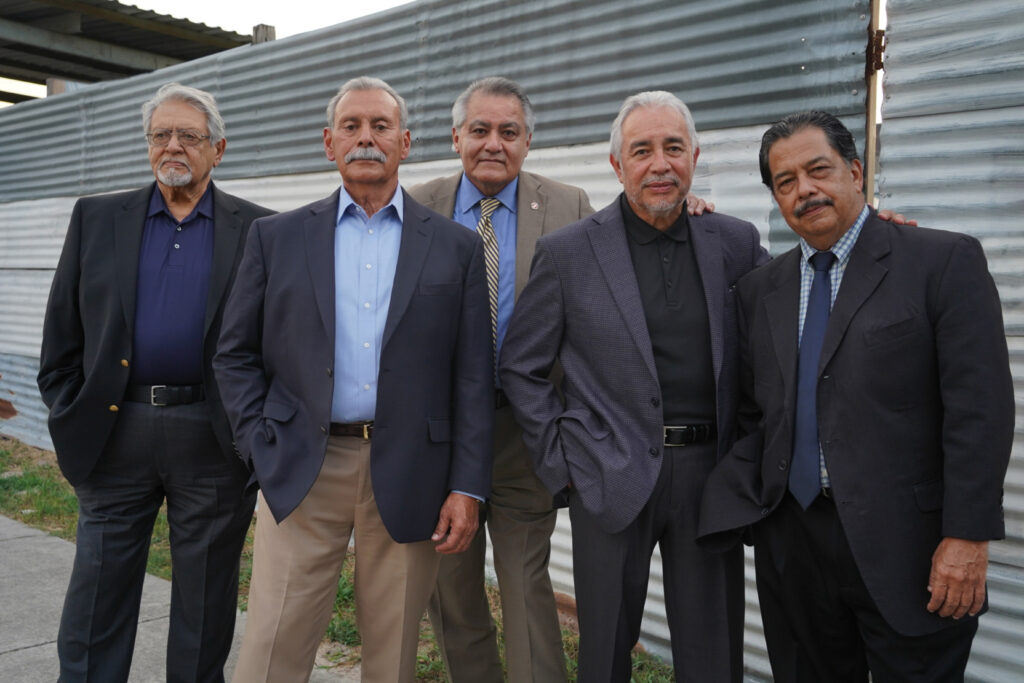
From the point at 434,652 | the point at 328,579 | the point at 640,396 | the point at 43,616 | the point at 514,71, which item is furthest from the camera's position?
the point at 514,71

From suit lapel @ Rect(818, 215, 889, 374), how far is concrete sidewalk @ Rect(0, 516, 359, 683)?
2667mm

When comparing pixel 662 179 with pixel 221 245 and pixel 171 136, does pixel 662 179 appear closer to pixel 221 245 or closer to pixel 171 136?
pixel 221 245

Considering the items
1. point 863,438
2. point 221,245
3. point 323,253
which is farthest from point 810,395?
point 221,245

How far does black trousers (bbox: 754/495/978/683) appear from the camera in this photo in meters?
2.24

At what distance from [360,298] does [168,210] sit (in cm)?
101

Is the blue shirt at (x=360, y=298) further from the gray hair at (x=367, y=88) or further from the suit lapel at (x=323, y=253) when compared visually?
the gray hair at (x=367, y=88)

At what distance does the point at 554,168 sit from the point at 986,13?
2045 millimetres

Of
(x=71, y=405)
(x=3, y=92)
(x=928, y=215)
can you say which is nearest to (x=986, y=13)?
(x=928, y=215)

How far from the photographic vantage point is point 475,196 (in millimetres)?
3160

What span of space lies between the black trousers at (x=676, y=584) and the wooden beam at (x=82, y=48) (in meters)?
8.17

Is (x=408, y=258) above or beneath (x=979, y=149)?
beneath

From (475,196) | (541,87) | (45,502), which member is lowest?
(45,502)

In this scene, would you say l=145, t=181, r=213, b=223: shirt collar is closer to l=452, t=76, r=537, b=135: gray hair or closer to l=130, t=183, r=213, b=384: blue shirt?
l=130, t=183, r=213, b=384: blue shirt

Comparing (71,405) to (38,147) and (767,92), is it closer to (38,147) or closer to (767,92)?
(767,92)
